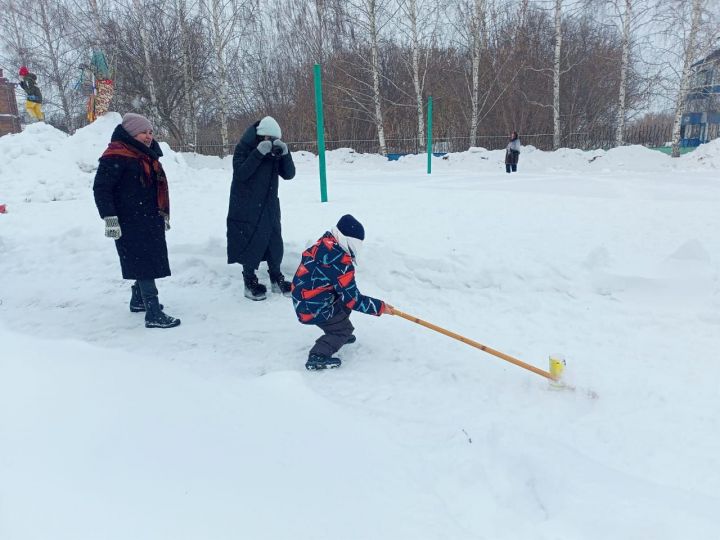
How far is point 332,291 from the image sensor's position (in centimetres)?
341

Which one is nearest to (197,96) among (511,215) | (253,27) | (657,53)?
(253,27)

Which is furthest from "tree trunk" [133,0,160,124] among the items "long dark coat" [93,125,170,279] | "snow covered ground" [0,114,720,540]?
"long dark coat" [93,125,170,279]

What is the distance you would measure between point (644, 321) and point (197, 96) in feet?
77.1

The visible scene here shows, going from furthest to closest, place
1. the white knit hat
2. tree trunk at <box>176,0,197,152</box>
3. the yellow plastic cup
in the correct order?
tree trunk at <box>176,0,197,152</box> < the white knit hat < the yellow plastic cup

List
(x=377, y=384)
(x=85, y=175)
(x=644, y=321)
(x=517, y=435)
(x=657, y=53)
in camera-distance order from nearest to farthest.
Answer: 1. (x=517, y=435)
2. (x=377, y=384)
3. (x=644, y=321)
4. (x=85, y=175)
5. (x=657, y=53)

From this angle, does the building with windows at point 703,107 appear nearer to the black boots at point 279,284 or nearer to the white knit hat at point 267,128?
the white knit hat at point 267,128

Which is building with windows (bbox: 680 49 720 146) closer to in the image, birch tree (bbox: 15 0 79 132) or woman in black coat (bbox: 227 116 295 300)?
woman in black coat (bbox: 227 116 295 300)

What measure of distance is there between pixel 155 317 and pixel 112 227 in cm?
87

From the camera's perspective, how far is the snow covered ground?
2.08 metres

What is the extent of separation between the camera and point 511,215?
6.61m

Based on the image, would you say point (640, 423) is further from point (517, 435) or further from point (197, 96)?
point (197, 96)

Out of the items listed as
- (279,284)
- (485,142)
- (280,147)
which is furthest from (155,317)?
(485,142)

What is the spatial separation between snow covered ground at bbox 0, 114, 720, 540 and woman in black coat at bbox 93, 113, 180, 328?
0.55m

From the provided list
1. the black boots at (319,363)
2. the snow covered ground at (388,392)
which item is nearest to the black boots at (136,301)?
the snow covered ground at (388,392)
